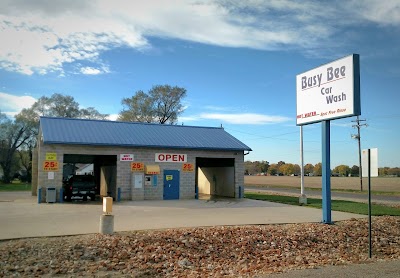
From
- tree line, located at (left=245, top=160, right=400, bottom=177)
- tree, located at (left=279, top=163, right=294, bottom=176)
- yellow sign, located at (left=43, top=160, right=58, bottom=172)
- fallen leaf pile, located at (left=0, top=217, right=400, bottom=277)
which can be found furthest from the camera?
tree, located at (left=279, top=163, right=294, bottom=176)

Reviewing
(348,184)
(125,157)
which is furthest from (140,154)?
(348,184)

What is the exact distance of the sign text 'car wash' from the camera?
2828 cm

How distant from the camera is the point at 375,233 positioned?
14.4 m

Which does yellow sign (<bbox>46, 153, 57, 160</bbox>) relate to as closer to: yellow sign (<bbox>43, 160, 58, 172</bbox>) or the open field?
yellow sign (<bbox>43, 160, 58, 172</bbox>)

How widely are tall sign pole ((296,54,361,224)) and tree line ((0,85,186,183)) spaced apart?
165ft

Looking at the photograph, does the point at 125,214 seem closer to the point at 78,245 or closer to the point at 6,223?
the point at 6,223

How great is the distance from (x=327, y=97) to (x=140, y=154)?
49.4 feet

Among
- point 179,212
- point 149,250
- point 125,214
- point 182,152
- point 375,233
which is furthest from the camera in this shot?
point 182,152

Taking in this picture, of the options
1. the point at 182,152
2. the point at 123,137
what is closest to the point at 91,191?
the point at 123,137

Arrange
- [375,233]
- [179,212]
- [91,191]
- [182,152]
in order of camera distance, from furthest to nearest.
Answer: [182,152] < [91,191] < [179,212] < [375,233]

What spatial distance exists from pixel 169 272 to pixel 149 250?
1731 millimetres

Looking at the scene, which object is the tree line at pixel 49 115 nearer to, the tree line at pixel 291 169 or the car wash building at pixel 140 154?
the car wash building at pixel 140 154

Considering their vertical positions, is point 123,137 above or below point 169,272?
above

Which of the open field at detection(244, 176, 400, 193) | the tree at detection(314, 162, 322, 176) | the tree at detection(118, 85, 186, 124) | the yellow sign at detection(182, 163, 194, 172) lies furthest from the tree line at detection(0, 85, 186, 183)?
the tree at detection(314, 162, 322, 176)
